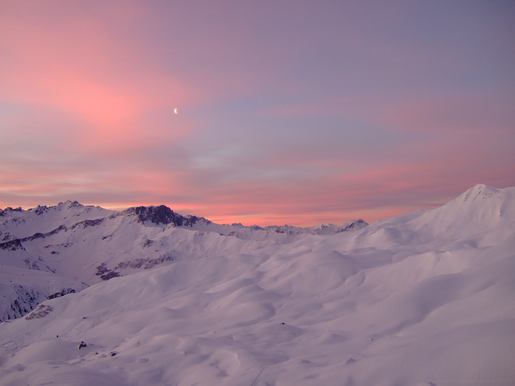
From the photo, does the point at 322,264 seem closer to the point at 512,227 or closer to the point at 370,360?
the point at 512,227

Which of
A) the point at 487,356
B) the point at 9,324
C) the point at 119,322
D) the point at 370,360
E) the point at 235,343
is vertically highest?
the point at 487,356

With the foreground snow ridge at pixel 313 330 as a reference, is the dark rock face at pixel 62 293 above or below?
below

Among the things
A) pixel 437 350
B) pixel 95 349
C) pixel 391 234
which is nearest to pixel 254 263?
pixel 391 234

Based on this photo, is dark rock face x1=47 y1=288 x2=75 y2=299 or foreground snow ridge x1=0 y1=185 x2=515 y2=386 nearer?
foreground snow ridge x1=0 y1=185 x2=515 y2=386

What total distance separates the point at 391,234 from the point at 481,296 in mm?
63847

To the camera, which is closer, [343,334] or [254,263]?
[343,334]

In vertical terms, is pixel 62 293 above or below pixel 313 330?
below

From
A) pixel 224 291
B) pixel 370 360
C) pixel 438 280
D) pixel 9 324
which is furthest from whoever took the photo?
pixel 9 324

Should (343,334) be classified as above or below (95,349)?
above

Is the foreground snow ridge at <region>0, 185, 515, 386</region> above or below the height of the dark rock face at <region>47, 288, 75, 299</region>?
above

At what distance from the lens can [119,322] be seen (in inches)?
1834

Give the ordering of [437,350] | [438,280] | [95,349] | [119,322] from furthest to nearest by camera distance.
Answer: [119,322], [95,349], [438,280], [437,350]

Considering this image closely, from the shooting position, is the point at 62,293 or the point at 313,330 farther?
the point at 62,293

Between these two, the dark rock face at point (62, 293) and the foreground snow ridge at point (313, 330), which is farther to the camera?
the dark rock face at point (62, 293)
